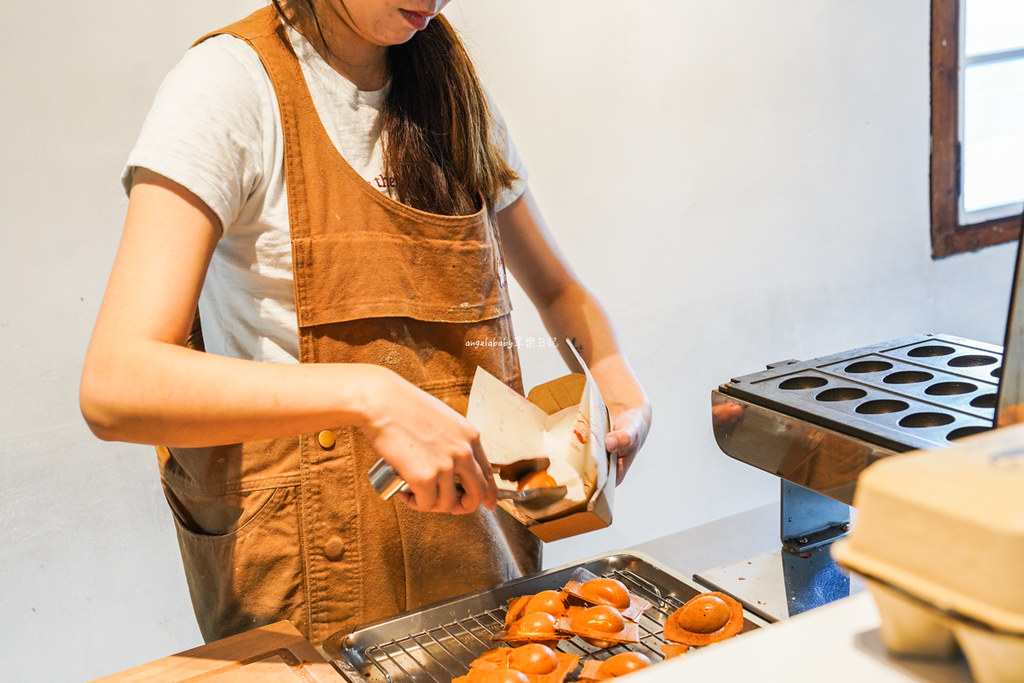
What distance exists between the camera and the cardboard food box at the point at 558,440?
979 mm

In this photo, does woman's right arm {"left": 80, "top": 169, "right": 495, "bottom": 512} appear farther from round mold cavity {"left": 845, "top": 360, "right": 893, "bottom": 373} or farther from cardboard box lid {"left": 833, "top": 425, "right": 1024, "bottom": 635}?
round mold cavity {"left": 845, "top": 360, "right": 893, "bottom": 373}

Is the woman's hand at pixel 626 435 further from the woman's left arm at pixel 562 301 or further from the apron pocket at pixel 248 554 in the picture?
the apron pocket at pixel 248 554

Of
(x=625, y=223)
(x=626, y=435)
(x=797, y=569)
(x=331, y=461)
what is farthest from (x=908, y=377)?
(x=625, y=223)

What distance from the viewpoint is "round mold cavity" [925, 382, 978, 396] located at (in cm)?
115

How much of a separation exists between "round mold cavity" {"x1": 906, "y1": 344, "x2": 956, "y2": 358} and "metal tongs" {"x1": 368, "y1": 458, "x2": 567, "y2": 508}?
2.09 feet

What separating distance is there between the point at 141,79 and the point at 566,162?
3.84 ft

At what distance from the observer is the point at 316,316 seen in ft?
3.44

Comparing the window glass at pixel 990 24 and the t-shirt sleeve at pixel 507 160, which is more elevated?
the window glass at pixel 990 24

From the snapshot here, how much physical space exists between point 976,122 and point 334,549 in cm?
334

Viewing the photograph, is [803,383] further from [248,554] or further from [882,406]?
[248,554]

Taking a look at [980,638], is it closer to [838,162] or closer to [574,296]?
[574,296]

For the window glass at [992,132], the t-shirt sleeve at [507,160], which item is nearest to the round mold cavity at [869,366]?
the t-shirt sleeve at [507,160]

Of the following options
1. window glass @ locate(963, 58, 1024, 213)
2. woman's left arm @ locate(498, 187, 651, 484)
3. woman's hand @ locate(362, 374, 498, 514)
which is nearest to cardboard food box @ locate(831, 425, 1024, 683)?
woman's hand @ locate(362, 374, 498, 514)

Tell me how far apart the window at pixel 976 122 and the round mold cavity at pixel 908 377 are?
248cm
